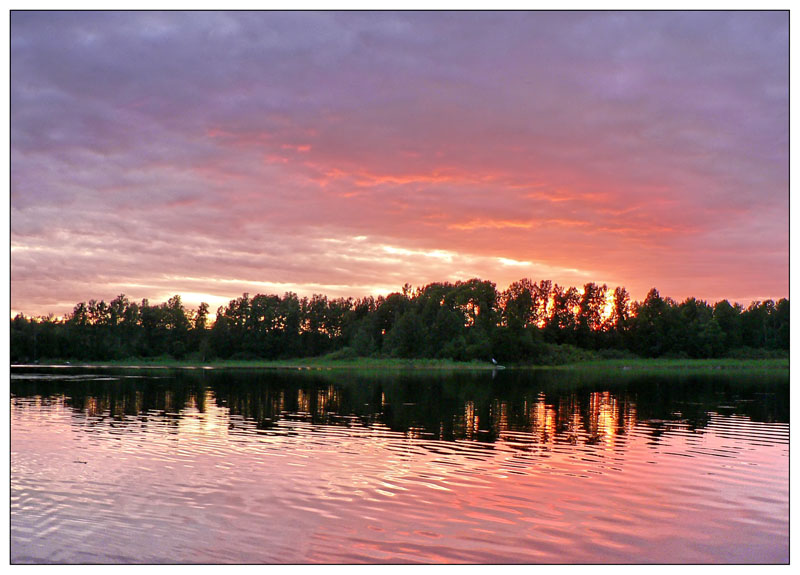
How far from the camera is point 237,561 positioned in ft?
44.0

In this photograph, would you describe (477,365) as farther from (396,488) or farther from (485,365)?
(396,488)

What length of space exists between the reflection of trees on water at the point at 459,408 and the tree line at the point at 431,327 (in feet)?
298

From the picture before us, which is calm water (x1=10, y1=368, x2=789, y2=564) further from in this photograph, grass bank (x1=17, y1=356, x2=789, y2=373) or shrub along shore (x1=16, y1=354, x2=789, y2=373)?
grass bank (x1=17, y1=356, x2=789, y2=373)

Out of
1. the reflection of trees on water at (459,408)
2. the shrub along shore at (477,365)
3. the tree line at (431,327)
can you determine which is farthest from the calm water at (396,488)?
the tree line at (431,327)

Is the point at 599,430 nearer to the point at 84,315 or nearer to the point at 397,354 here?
the point at 397,354

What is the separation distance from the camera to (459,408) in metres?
43.9

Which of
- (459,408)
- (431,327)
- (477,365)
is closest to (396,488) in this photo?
(459,408)

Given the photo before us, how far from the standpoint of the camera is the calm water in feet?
46.6

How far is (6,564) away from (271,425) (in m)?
22.3

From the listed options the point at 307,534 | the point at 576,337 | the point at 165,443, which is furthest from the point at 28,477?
the point at 576,337

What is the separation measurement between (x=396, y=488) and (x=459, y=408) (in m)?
24.7

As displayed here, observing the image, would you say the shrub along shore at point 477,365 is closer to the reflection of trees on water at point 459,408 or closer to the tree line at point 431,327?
the tree line at point 431,327

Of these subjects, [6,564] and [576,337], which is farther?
[576,337]

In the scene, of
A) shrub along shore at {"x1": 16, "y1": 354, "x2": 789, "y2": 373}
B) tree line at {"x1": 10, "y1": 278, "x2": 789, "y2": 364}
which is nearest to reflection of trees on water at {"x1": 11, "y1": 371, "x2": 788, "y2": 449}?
shrub along shore at {"x1": 16, "y1": 354, "x2": 789, "y2": 373}
